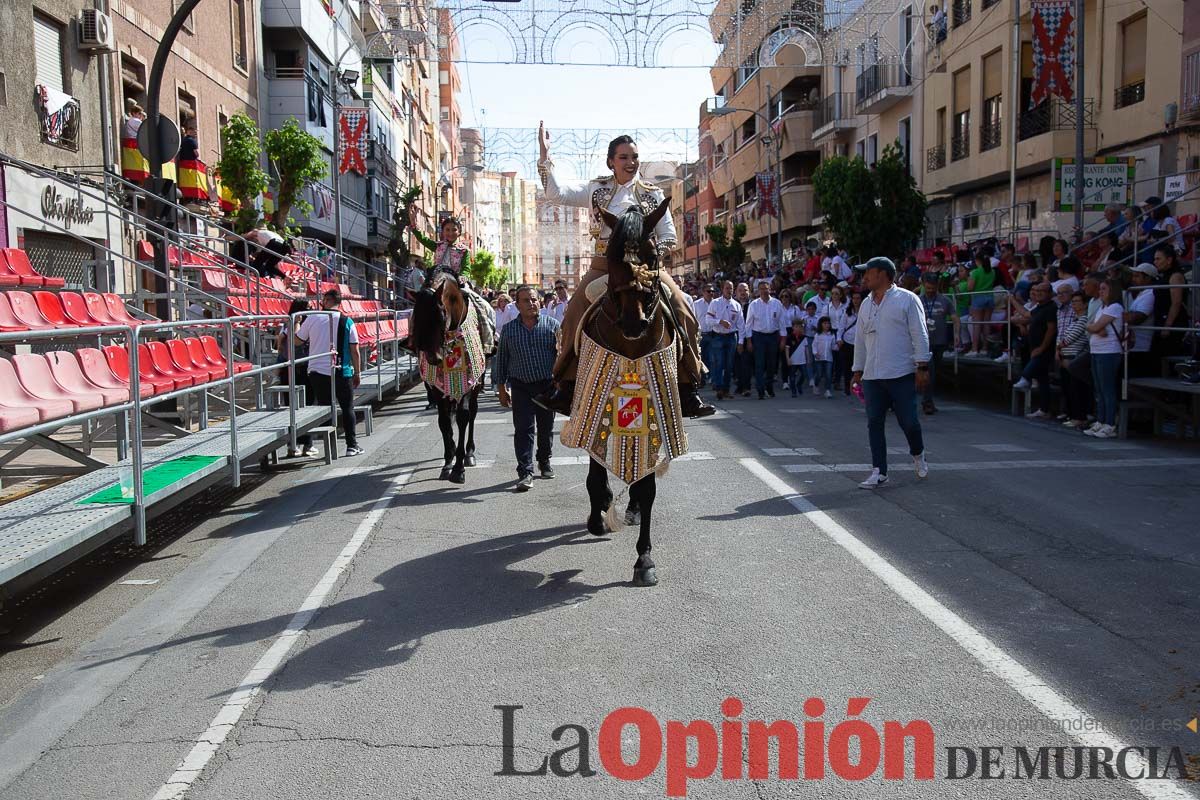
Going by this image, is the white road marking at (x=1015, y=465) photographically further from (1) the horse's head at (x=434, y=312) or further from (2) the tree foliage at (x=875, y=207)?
(2) the tree foliage at (x=875, y=207)

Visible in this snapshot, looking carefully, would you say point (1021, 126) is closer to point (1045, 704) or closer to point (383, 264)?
point (1045, 704)

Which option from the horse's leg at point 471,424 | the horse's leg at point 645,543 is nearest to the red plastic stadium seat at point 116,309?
the horse's leg at point 471,424

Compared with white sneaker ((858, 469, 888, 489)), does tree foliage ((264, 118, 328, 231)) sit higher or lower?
higher

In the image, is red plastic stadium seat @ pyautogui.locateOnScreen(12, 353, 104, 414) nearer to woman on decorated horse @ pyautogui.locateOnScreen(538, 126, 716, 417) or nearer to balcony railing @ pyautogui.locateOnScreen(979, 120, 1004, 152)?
woman on decorated horse @ pyautogui.locateOnScreen(538, 126, 716, 417)

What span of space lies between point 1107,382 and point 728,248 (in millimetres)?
45297

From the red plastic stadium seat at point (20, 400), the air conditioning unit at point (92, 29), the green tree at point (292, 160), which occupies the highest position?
the air conditioning unit at point (92, 29)

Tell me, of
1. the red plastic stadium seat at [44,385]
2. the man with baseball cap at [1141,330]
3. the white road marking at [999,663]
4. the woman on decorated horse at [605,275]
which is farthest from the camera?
the man with baseball cap at [1141,330]

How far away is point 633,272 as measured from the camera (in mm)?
6176

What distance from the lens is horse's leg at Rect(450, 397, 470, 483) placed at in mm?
10156

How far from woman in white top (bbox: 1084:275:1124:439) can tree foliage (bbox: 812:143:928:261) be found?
16.8 m

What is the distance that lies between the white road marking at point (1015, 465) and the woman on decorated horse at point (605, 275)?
3.70 metres

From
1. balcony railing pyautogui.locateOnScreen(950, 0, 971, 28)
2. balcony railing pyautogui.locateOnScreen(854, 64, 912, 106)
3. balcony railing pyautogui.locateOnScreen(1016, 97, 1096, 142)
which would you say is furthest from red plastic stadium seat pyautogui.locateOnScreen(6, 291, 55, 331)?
balcony railing pyautogui.locateOnScreen(854, 64, 912, 106)

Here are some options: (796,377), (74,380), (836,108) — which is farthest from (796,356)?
(836,108)

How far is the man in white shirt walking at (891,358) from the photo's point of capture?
965 centimetres
